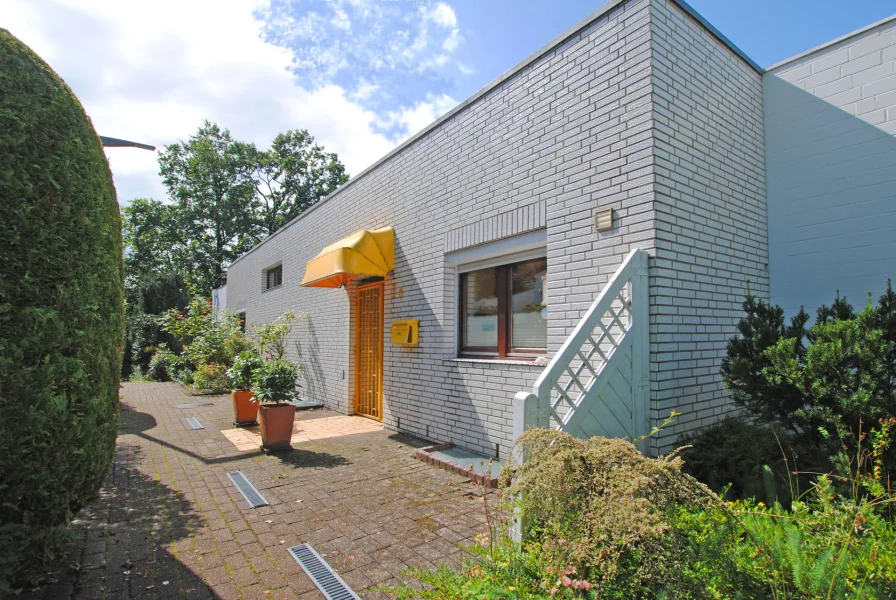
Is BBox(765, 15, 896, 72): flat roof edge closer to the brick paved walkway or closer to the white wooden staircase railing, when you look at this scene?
the white wooden staircase railing

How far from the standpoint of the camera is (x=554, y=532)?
2455 millimetres

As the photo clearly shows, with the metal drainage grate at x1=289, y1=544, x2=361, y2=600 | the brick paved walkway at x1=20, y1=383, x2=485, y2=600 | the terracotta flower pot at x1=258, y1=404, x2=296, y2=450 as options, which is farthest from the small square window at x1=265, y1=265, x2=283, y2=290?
the metal drainage grate at x1=289, y1=544, x2=361, y2=600

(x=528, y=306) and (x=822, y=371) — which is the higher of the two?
(x=528, y=306)

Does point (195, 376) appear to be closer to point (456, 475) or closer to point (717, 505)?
point (456, 475)

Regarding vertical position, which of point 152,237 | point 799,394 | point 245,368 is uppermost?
point 152,237

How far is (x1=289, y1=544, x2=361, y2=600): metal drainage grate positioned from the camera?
295 cm

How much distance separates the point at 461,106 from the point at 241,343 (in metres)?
11.2

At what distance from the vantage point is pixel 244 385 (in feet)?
26.7

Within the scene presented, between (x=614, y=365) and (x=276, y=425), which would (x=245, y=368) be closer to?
(x=276, y=425)

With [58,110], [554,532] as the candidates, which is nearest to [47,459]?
[58,110]

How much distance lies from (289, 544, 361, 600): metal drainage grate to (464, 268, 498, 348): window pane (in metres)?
3.44

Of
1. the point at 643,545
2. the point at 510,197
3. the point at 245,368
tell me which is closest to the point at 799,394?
the point at 643,545

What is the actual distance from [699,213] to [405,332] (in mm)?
4338

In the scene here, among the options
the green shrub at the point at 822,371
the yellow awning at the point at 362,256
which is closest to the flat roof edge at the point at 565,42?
the yellow awning at the point at 362,256
